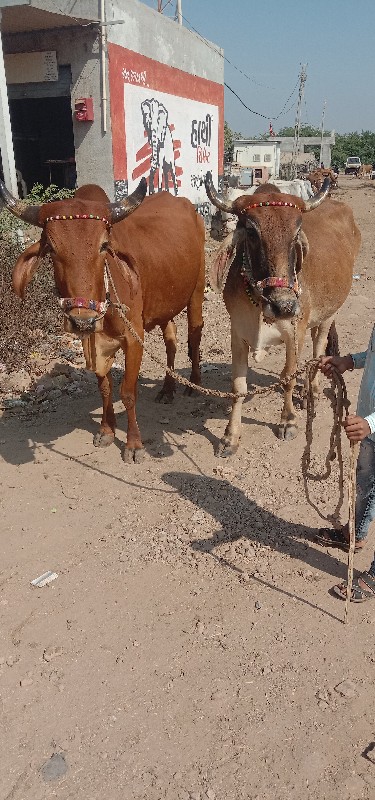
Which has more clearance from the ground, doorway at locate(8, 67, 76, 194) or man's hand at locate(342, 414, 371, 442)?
doorway at locate(8, 67, 76, 194)

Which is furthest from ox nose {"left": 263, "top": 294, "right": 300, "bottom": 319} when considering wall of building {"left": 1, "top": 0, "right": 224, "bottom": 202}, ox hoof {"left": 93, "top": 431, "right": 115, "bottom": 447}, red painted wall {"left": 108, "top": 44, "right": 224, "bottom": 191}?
red painted wall {"left": 108, "top": 44, "right": 224, "bottom": 191}

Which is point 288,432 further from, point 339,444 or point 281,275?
point 281,275

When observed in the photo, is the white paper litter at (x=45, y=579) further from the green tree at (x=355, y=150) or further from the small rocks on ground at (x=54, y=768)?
the green tree at (x=355, y=150)

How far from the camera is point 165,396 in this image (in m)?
5.91

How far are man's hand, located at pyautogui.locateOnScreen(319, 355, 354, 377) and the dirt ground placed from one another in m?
1.17

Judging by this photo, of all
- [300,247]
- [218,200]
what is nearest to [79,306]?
[218,200]

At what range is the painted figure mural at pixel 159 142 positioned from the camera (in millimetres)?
11719

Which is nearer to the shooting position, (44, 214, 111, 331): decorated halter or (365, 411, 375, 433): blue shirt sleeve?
(365, 411, 375, 433): blue shirt sleeve

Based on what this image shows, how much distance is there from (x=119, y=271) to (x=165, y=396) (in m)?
1.86

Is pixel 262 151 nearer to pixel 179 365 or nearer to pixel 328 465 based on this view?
pixel 179 365

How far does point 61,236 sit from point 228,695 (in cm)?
261

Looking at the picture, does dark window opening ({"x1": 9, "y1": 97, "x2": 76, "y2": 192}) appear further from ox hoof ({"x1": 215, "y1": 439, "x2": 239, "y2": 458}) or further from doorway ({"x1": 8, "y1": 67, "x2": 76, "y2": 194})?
ox hoof ({"x1": 215, "y1": 439, "x2": 239, "y2": 458})

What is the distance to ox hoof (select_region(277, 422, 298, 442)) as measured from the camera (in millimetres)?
5102

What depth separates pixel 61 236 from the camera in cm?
354
